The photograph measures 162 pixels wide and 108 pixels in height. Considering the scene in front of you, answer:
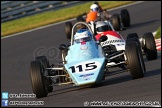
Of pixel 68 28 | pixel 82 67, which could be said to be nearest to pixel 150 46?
pixel 82 67

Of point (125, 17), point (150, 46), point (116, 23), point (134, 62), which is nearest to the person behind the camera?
point (134, 62)

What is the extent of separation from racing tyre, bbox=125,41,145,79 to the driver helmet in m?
1.35

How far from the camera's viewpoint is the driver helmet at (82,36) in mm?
13289

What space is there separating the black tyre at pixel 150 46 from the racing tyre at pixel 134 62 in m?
2.90

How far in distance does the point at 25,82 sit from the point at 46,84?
3.29 m

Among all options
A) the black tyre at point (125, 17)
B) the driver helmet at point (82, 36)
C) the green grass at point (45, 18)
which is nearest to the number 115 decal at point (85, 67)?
the driver helmet at point (82, 36)

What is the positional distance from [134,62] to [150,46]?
321 centimetres

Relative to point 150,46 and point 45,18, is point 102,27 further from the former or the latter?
point 45,18

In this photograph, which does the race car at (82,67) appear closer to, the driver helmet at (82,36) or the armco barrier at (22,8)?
the driver helmet at (82,36)

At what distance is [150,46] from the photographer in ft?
49.5

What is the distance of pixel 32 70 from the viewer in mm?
11922

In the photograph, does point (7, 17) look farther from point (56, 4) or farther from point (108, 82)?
point (108, 82)

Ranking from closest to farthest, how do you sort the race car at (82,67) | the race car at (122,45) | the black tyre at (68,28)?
the race car at (82,67) < the race car at (122,45) < the black tyre at (68,28)

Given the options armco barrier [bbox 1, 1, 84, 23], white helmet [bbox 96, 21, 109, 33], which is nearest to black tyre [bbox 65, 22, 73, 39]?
white helmet [bbox 96, 21, 109, 33]
